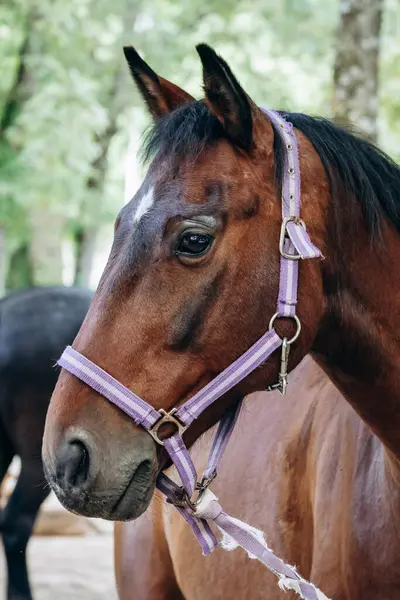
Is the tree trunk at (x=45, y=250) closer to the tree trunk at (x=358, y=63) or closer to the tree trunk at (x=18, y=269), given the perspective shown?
the tree trunk at (x=18, y=269)

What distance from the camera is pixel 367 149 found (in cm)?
196

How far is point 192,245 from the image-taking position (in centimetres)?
168

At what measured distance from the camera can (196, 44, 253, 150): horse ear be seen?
168 centimetres

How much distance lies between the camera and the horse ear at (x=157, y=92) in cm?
197

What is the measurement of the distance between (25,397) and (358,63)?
294 cm

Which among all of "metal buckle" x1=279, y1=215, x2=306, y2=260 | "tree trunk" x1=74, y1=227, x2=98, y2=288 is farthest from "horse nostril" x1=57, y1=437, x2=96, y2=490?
"tree trunk" x1=74, y1=227, x2=98, y2=288

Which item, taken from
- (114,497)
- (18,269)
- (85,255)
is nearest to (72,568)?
(114,497)

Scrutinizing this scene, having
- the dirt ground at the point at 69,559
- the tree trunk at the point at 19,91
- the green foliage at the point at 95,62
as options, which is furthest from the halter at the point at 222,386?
the tree trunk at the point at 19,91

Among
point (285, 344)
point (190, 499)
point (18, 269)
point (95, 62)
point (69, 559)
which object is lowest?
point (69, 559)

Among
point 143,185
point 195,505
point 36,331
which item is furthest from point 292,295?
point 36,331

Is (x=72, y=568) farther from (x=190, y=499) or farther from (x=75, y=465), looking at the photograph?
(x=75, y=465)

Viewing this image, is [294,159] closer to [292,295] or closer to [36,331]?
[292,295]

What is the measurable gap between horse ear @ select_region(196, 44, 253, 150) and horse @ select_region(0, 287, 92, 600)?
10.3 feet

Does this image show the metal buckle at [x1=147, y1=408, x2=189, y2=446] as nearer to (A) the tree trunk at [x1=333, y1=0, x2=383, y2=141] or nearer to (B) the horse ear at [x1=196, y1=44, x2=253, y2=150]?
(B) the horse ear at [x1=196, y1=44, x2=253, y2=150]
